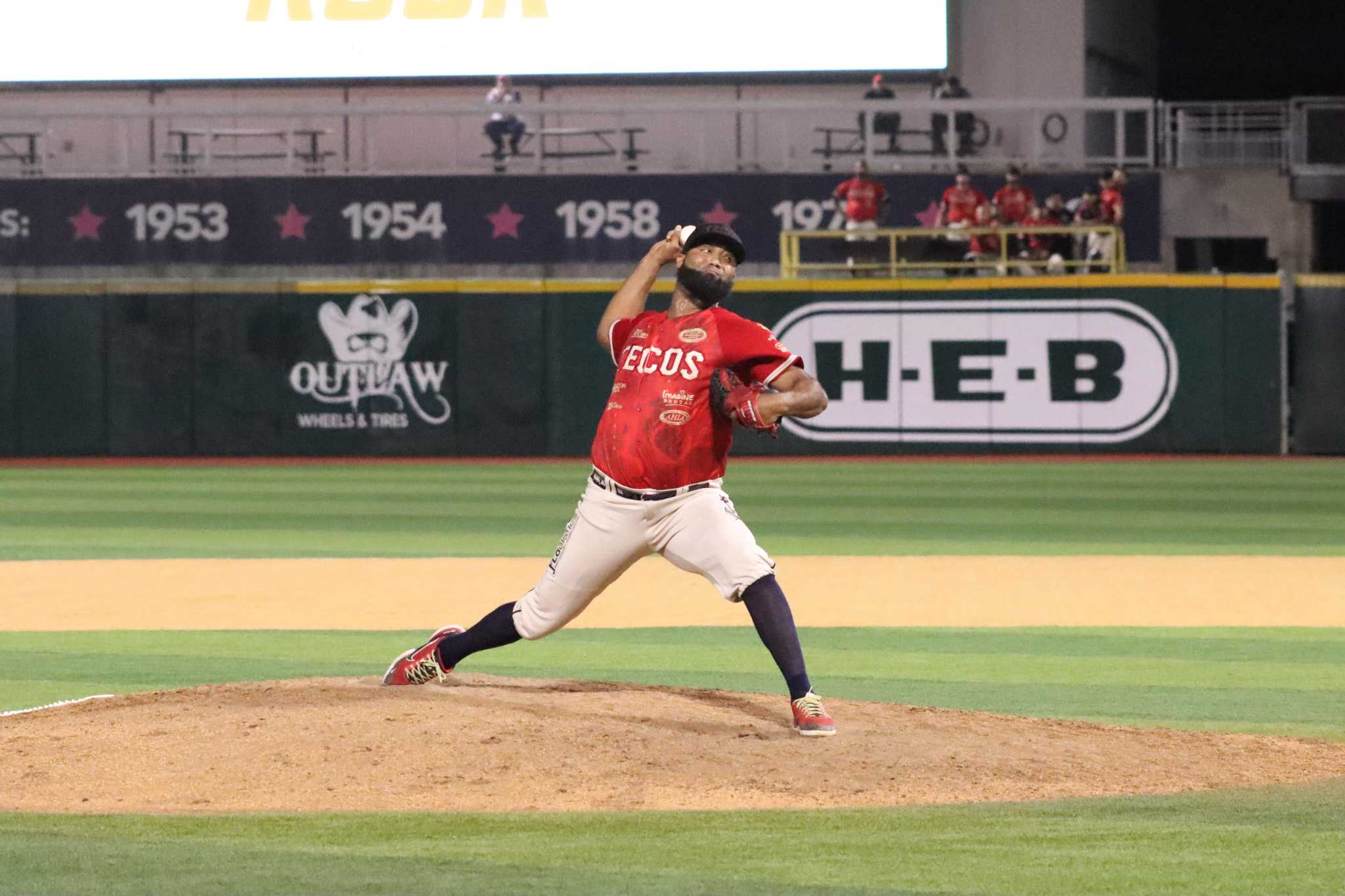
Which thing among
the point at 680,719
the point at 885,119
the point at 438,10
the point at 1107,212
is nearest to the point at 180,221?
the point at 438,10

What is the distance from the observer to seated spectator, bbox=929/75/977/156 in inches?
1027

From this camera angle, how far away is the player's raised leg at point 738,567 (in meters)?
6.03

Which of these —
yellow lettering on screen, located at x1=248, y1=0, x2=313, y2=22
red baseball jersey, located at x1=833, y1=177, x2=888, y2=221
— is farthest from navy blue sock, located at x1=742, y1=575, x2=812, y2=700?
yellow lettering on screen, located at x1=248, y1=0, x2=313, y2=22

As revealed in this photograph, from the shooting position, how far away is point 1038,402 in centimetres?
2089

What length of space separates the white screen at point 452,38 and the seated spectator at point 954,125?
531mm

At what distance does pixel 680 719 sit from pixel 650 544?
Result: 0.62 metres

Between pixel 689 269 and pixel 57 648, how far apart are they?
14.1 feet

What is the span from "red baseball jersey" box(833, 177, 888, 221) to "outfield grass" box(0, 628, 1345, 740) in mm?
14679

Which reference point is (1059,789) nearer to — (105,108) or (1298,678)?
(1298,678)

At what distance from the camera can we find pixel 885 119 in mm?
26250

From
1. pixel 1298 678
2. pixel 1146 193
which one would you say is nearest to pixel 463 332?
pixel 1146 193

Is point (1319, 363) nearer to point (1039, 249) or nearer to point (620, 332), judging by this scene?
point (1039, 249)

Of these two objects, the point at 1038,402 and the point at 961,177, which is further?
the point at 961,177

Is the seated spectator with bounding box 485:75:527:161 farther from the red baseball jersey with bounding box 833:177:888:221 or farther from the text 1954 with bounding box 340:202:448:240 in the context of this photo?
the red baseball jersey with bounding box 833:177:888:221
